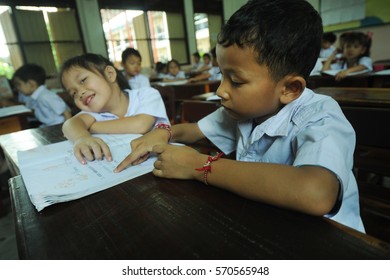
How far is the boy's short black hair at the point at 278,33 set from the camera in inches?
19.4

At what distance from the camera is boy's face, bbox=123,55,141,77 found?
308 centimetres

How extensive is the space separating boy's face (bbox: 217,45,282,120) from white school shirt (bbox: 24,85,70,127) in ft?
7.68

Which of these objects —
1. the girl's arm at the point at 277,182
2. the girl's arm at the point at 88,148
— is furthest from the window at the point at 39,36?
the girl's arm at the point at 277,182

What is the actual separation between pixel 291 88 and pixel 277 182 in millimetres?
248

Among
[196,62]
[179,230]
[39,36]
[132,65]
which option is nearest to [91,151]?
[179,230]

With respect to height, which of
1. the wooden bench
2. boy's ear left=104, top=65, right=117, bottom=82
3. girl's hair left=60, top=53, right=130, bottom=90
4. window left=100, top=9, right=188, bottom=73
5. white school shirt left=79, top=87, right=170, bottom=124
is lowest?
the wooden bench

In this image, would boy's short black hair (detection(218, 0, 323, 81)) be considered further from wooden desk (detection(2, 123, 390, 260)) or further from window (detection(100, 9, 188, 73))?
window (detection(100, 9, 188, 73))

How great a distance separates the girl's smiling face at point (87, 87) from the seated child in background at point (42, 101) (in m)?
1.59

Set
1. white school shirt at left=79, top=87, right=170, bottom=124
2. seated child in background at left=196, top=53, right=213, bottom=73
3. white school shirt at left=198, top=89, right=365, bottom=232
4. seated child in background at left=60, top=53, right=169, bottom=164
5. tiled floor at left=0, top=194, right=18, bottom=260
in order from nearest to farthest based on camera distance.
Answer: white school shirt at left=198, top=89, right=365, bottom=232, seated child in background at left=60, top=53, right=169, bottom=164, white school shirt at left=79, top=87, right=170, bottom=124, tiled floor at left=0, top=194, right=18, bottom=260, seated child in background at left=196, top=53, right=213, bottom=73

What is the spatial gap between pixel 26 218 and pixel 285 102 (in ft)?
1.81

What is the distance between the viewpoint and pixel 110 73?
3.67 ft

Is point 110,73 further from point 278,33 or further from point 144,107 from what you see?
point 278,33

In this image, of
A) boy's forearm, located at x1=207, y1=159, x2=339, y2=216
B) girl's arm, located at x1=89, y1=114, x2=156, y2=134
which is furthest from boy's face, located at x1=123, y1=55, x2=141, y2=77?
boy's forearm, located at x1=207, y1=159, x2=339, y2=216

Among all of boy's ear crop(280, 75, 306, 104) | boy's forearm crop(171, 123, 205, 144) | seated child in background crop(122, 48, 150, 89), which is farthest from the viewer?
seated child in background crop(122, 48, 150, 89)
